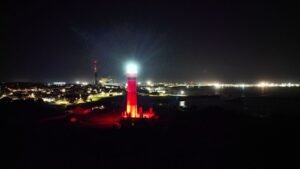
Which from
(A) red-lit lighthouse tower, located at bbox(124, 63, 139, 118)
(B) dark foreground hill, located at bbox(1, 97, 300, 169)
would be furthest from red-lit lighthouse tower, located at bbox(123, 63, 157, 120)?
(B) dark foreground hill, located at bbox(1, 97, 300, 169)

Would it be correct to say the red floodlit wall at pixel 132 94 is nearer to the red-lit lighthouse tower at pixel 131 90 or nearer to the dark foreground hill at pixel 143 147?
the red-lit lighthouse tower at pixel 131 90

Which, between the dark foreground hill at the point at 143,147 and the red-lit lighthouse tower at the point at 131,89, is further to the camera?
the red-lit lighthouse tower at the point at 131,89

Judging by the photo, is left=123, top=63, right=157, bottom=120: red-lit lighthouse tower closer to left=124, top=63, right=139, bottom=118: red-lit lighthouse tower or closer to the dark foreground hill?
left=124, top=63, right=139, bottom=118: red-lit lighthouse tower

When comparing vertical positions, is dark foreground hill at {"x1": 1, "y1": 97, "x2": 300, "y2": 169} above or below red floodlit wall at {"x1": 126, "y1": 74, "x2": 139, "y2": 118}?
below

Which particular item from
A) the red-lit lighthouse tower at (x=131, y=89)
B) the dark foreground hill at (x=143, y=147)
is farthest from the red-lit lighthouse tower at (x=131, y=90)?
the dark foreground hill at (x=143, y=147)

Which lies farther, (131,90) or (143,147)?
(131,90)

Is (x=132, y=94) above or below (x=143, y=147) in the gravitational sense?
above

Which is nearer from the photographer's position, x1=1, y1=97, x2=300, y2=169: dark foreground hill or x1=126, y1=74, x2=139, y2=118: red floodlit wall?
x1=1, y1=97, x2=300, y2=169: dark foreground hill

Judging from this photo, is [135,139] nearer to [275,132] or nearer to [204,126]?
[204,126]

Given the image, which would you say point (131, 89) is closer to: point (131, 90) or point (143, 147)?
point (131, 90)

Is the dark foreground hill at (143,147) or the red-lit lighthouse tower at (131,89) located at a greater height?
the red-lit lighthouse tower at (131,89)

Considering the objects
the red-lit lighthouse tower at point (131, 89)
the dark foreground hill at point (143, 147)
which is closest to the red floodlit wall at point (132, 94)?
the red-lit lighthouse tower at point (131, 89)

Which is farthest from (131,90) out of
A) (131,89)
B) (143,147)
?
(143,147)
